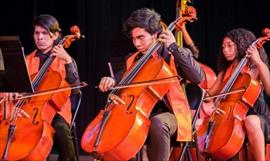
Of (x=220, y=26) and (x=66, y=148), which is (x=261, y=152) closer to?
(x=66, y=148)

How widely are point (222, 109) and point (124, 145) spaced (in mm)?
873

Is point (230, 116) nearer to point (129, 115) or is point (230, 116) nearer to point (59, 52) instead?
point (129, 115)

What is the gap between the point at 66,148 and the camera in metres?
3.13

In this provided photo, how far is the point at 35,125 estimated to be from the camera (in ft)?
9.49

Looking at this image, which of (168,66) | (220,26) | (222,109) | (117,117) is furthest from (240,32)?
(220,26)

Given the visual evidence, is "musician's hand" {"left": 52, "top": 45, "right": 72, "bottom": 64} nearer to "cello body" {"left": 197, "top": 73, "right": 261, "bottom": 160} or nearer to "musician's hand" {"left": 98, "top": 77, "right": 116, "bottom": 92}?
"musician's hand" {"left": 98, "top": 77, "right": 116, "bottom": 92}

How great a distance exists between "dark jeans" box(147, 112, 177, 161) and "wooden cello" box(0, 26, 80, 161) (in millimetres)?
581

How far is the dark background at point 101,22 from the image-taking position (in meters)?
4.72

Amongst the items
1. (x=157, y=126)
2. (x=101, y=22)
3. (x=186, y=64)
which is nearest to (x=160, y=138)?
(x=157, y=126)

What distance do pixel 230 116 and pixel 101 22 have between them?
2.28m

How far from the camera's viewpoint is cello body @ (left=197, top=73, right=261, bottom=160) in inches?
119

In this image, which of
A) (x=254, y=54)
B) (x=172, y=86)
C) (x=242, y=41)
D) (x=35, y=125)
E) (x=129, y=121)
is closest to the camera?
(x=129, y=121)

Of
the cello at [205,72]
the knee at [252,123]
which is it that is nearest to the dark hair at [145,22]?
the cello at [205,72]

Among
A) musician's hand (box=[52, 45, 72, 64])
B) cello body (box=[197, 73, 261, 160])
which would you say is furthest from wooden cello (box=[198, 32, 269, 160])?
musician's hand (box=[52, 45, 72, 64])
